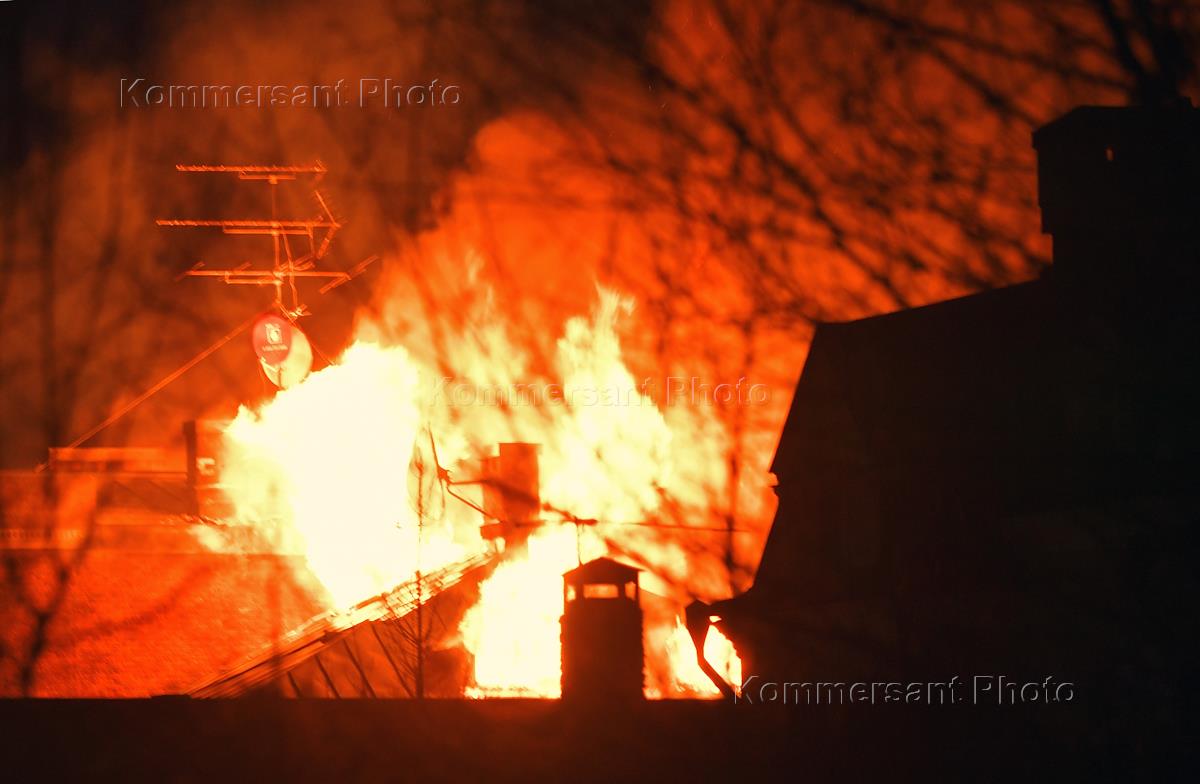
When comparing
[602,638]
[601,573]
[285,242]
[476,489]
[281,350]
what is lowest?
[602,638]

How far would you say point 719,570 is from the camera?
45.7ft

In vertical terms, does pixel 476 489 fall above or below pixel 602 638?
above

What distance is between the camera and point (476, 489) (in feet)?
49.1

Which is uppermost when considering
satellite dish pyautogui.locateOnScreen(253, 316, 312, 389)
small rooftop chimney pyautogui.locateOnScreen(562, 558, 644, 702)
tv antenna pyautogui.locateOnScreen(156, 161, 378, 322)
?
tv antenna pyautogui.locateOnScreen(156, 161, 378, 322)

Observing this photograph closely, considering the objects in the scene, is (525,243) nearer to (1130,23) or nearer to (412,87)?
(412,87)

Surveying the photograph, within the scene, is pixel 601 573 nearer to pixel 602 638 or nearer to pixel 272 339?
pixel 602 638

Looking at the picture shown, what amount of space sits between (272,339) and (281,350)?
0.23m

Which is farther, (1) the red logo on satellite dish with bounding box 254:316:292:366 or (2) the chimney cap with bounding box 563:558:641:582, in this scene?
(1) the red logo on satellite dish with bounding box 254:316:292:366

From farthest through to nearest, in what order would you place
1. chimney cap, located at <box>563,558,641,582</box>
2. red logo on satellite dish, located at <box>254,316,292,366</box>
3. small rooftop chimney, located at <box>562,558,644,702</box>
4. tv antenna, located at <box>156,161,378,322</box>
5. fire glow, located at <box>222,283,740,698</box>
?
red logo on satellite dish, located at <box>254,316,292,366</box>, tv antenna, located at <box>156,161,378,322</box>, fire glow, located at <box>222,283,740,698</box>, chimney cap, located at <box>563,558,641,582</box>, small rooftop chimney, located at <box>562,558,644,702</box>

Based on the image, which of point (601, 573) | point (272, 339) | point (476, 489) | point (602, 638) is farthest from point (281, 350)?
point (602, 638)

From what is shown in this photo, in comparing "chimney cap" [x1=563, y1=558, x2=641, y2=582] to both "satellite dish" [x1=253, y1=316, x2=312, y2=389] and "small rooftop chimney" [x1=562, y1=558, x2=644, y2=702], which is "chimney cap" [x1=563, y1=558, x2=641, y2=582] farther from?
"satellite dish" [x1=253, y1=316, x2=312, y2=389]

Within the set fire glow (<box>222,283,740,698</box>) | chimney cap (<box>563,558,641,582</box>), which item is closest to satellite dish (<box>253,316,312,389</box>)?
fire glow (<box>222,283,740,698</box>)

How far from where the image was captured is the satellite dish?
15.6 metres

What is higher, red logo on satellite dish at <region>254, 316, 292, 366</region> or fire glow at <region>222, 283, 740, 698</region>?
red logo on satellite dish at <region>254, 316, 292, 366</region>
